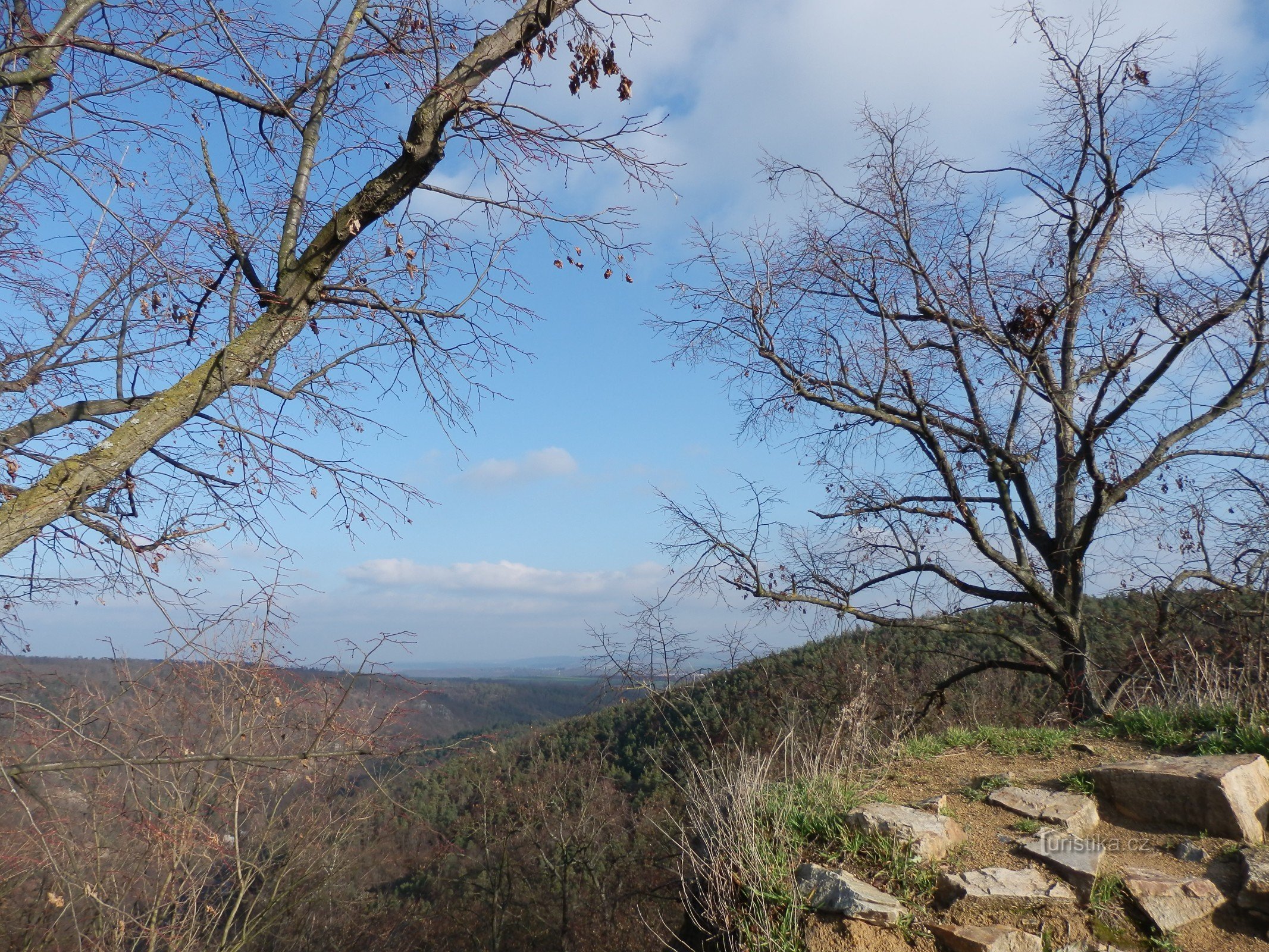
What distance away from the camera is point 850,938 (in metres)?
3.23

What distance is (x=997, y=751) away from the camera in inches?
210

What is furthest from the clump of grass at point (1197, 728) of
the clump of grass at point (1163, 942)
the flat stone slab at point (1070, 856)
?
the clump of grass at point (1163, 942)

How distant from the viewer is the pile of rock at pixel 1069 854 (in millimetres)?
3264

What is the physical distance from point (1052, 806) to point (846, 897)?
1613 millimetres

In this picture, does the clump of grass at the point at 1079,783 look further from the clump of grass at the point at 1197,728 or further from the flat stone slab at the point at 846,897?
the flat stone slab at the point at 846,897

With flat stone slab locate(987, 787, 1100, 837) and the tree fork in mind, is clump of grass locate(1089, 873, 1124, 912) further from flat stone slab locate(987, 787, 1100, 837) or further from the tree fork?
the tree fork

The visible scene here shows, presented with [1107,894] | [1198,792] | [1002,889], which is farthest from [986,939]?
[1198,792]

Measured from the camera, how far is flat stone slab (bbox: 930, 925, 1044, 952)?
3074 mm

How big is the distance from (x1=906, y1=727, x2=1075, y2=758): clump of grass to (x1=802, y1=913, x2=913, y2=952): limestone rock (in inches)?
88.2

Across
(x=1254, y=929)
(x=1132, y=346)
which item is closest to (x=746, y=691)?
(x=1132, y=346)

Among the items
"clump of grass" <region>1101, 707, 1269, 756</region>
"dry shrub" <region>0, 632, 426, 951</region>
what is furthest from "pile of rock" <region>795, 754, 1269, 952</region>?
"dry shrub" <region>0, 632, 426, 951</region>

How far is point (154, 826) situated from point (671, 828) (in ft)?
23.6

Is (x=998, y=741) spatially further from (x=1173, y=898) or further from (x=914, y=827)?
(x=1173, y=898)

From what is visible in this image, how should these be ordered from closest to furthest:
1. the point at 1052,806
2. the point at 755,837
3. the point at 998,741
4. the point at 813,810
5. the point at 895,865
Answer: the point at 895,865 < the point at 755,837 < the point at 813,810 < the point at 1052,806 < the point at 998,741
